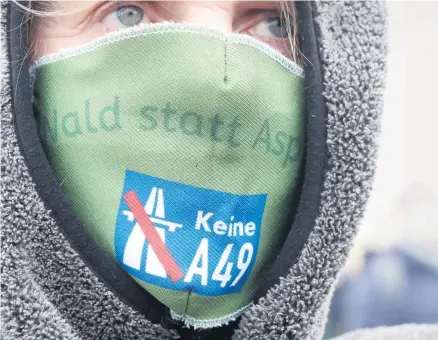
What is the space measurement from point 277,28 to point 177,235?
0.37 meters

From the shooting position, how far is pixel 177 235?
0.93 m

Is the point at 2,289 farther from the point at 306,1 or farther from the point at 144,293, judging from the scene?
the point at 306,1

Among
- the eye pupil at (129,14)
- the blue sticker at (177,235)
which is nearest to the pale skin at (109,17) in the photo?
the eye pupil at (129,14)

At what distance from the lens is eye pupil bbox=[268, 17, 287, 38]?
3.56 feet

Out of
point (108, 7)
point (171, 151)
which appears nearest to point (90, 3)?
point (108, 7)

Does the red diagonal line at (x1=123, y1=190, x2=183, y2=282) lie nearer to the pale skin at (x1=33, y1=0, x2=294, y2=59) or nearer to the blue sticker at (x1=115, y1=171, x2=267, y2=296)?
the blue sticker at (x1=115, y1=171, x2=267, y2=296)

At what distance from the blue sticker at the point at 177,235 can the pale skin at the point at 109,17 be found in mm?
234

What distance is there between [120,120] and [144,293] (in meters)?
0.24

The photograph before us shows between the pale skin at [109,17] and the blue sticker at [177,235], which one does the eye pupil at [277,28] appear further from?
the blue sticker at [177,235]

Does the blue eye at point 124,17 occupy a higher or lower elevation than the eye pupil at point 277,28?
lower

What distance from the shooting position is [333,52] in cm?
105

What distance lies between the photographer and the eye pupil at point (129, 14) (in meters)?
1.03

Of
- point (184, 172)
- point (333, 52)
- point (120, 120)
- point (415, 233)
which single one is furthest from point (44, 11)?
point (415, 233)

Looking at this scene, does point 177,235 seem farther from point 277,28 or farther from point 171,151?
point 277,28
